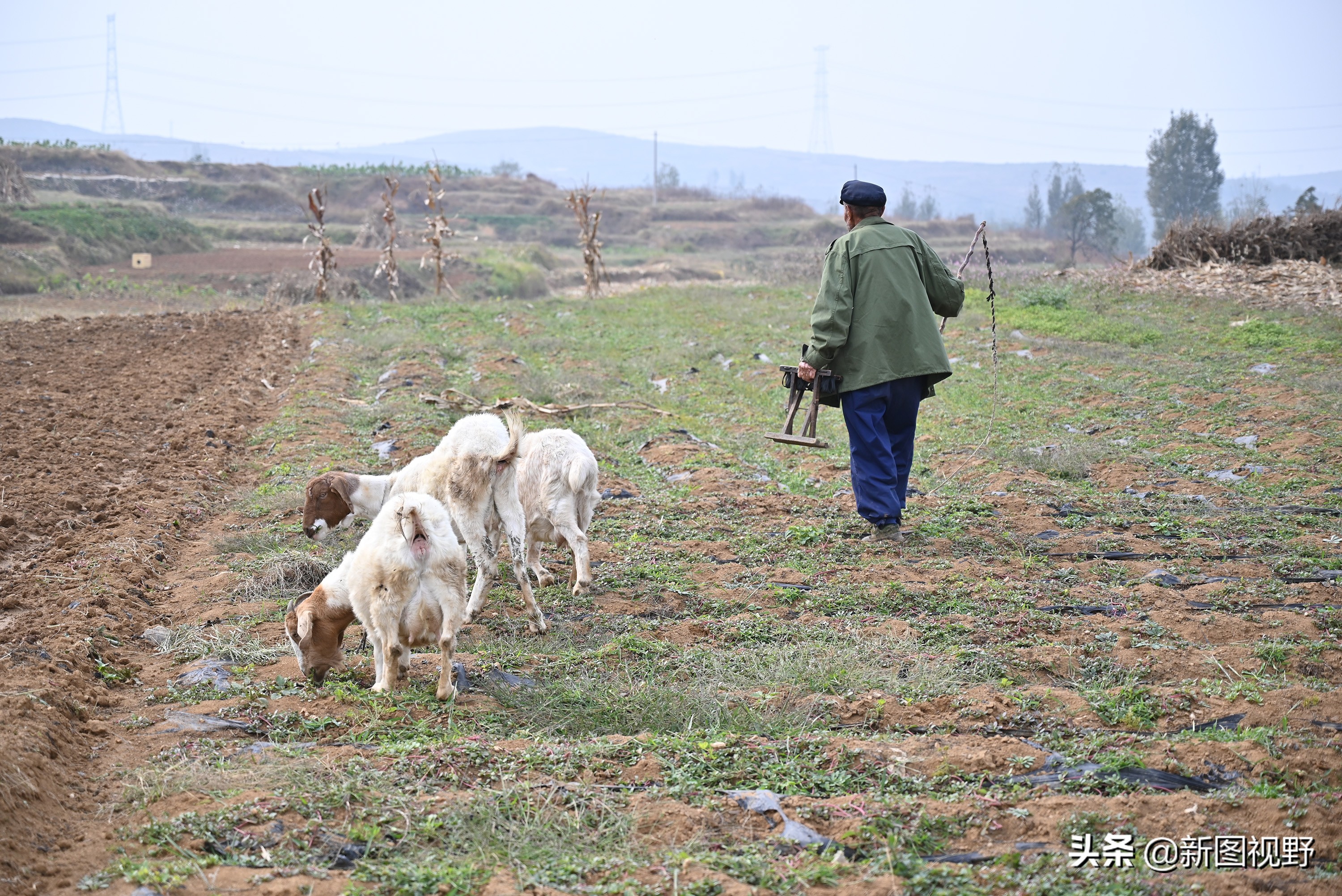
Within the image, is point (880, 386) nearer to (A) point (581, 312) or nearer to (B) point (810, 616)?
(B) point (810, 616)

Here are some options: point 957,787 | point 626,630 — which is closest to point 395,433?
point 626,630

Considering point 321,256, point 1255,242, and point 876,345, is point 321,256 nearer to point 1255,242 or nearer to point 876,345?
point 876,345

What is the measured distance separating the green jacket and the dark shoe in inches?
39.5

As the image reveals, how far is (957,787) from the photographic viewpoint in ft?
11.8

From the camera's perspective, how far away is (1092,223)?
57.4 m

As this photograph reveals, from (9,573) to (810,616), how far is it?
5229 mm

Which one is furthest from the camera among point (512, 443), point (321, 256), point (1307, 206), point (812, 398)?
point (1307, 206)

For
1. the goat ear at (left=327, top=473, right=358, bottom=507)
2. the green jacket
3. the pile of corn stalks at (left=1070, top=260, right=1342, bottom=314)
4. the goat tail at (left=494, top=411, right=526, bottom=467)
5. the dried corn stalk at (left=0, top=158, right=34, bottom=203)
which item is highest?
the dried corn stalk at (left=0, top=158, right=34, bottom=203)

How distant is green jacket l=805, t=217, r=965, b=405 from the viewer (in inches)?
275

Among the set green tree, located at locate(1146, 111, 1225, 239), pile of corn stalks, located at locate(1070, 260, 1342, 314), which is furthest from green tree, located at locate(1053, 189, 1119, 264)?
pile of corn stalks, located at locate(1070, 260, 1342, 314)

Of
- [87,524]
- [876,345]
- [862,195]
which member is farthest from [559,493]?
[87,524]

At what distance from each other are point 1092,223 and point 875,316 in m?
56.6

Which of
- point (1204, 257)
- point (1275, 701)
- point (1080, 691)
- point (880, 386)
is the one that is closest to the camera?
point (1275, 701)

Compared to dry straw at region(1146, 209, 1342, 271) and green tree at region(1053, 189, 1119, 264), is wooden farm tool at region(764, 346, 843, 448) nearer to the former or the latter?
dry straw at region(1146, 209, 1342, 271)
